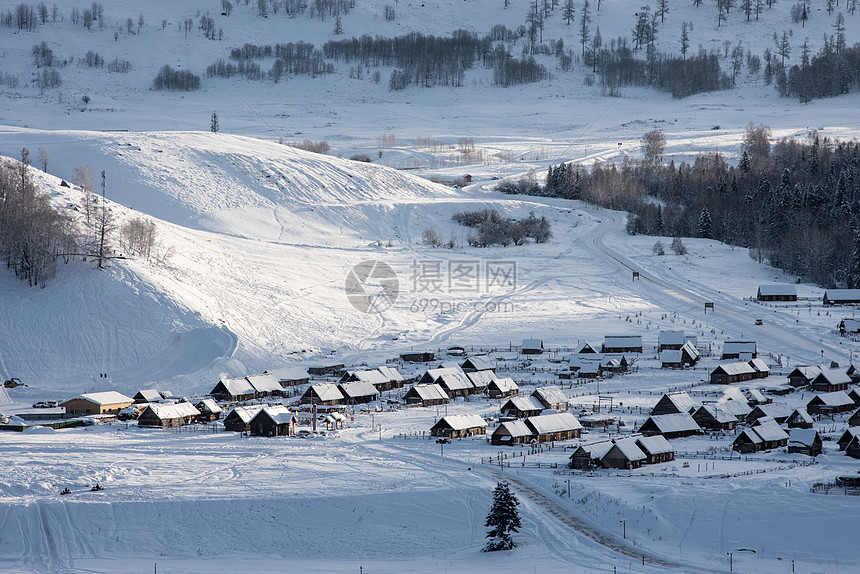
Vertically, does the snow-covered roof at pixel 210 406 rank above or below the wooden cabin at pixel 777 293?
below

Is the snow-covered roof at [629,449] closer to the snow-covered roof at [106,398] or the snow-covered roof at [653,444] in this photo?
the snow-covered roof at [653,444]

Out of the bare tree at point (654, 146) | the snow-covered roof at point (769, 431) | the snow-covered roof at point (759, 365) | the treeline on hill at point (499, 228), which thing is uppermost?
the bare tree at point (654, 146)

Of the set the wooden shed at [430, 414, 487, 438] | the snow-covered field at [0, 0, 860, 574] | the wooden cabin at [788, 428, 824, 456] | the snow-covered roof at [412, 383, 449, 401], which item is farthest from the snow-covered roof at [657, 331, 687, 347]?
the wooden cabin at [788, 428, 824, 456]

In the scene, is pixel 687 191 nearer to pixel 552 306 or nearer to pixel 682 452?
pixel 552 306

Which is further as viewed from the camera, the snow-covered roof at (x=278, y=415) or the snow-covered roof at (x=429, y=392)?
the snow-covered roof at (x=429, y=392)

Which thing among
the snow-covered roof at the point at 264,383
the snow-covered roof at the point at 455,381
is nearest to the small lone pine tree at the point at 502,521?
the snow-covered roof at the point at 455,381

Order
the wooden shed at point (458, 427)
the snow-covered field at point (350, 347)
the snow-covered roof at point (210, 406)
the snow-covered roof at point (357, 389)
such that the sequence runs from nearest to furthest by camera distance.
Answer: the snow-covered field at point (350, 347) < the wooden shed at point (458, 427) < the snow-covered roof at point (210, 406) < the snow-covered roof at point (357, 389)

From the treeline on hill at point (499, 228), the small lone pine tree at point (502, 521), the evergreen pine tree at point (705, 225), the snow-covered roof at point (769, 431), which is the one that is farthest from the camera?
the evergreen pine tree at point (705, 225)
